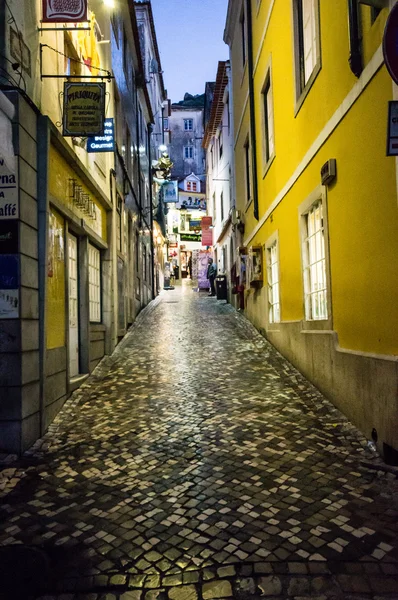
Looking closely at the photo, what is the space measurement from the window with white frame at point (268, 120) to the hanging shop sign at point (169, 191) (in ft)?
64.8

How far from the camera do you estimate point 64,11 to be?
6488mm

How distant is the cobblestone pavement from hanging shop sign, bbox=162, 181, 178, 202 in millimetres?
25147

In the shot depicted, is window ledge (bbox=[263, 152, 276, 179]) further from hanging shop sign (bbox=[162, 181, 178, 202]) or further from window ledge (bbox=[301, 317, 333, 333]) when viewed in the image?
hanging shop sign (bbox=[162, 181, 178, 202])

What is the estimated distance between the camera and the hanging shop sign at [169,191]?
31.8 m

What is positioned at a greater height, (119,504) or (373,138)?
(373,138)

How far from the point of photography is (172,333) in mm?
13859

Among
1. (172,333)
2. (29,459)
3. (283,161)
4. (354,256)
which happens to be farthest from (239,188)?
(29,459)

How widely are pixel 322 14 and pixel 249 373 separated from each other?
605cm

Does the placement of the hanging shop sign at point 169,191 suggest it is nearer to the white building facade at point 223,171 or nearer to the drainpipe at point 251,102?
the white building facade at point 223,171

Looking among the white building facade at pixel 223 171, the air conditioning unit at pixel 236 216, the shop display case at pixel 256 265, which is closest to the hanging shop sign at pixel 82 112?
the shop display case at pixel 256 265

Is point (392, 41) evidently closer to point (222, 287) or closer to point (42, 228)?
point (42, 228)

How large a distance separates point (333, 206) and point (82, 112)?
4.03 m

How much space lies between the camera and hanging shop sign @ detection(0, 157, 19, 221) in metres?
5.69

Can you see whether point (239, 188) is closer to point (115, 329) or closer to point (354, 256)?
point (115, 329)
